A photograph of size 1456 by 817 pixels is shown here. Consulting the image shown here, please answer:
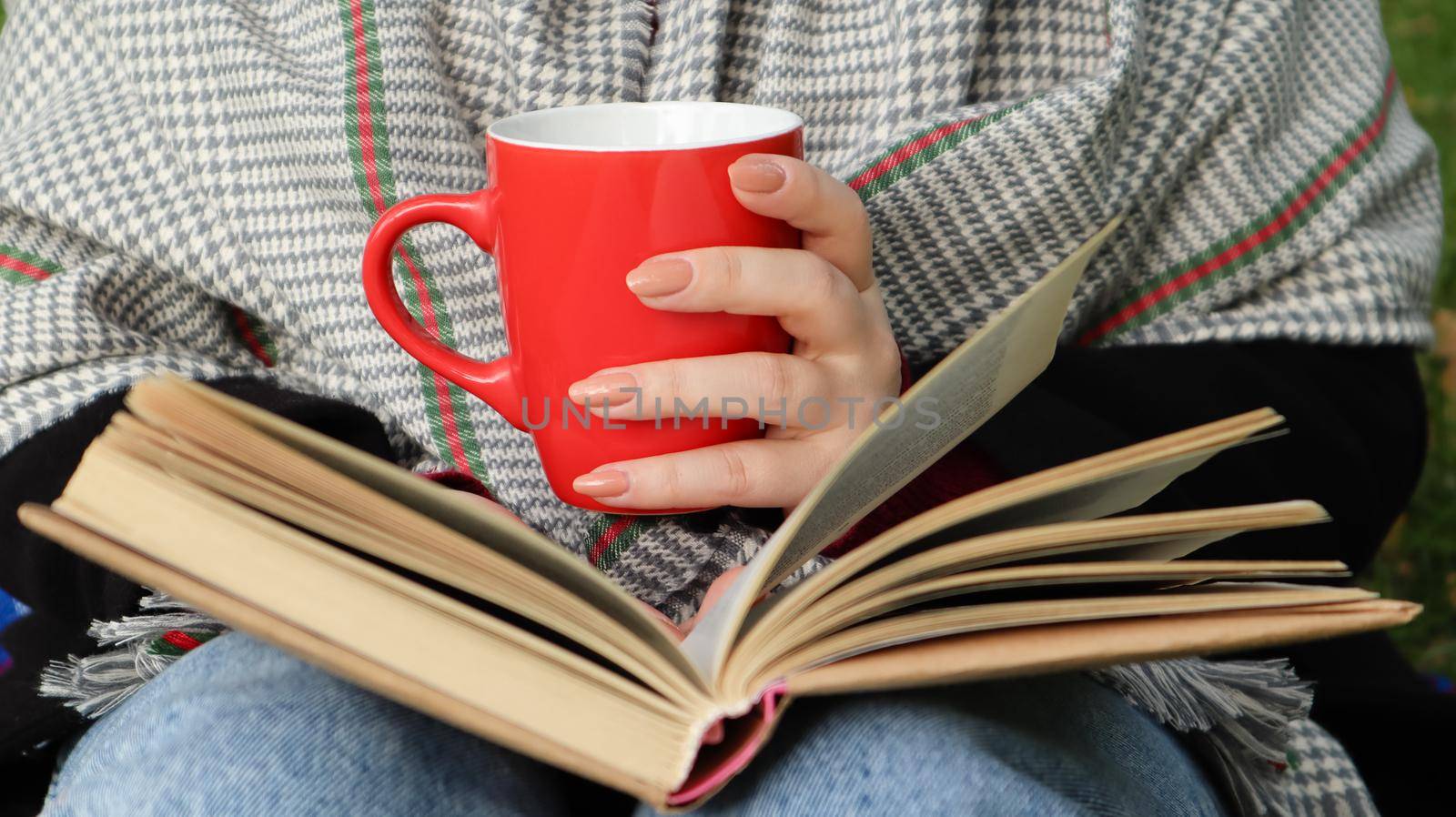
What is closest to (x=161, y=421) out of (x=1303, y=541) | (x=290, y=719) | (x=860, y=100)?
(x=290, y=719)

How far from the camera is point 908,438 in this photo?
1.57ft

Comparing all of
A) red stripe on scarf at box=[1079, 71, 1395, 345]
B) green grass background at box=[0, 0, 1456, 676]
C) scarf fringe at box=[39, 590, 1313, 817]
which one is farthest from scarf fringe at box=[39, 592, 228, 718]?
green grass background at box=[0, 0, 1456, 676]

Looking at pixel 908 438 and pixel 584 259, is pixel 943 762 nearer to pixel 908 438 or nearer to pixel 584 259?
pixel 908 438

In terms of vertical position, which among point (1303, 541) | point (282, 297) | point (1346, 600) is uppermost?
point (1346, 600)

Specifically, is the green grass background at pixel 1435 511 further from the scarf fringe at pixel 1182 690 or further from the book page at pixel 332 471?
the book page at pixel 332 471

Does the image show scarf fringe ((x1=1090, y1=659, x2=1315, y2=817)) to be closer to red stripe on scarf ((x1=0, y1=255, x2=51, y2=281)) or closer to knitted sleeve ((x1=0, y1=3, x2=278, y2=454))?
knitted sleeve ((x1=0, y1=3, x2=278, y2=454))

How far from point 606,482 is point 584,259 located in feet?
0.39

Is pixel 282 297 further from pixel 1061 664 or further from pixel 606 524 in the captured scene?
pixel 1061 664

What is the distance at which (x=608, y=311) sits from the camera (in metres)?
0.55

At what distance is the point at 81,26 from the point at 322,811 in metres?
0.68

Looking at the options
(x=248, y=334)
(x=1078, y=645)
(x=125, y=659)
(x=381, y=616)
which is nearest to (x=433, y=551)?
(x=381, y=616)

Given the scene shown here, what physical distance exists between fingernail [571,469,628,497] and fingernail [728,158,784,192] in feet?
0.54

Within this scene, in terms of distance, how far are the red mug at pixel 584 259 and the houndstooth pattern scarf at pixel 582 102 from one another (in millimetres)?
147

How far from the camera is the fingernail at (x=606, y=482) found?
1.91 feet
